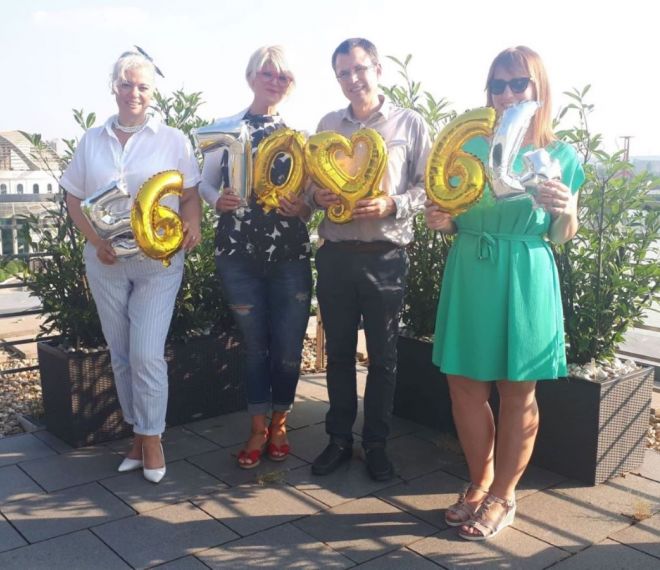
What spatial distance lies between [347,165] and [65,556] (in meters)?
1.96

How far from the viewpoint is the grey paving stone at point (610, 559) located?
2615 mm

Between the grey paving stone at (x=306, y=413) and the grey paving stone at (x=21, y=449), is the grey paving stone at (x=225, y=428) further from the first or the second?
the grey paving stone at (x=21, y=449)

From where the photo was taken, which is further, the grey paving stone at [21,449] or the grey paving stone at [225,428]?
the grey paving stone at [225,428]

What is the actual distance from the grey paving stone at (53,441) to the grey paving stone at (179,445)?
23cm

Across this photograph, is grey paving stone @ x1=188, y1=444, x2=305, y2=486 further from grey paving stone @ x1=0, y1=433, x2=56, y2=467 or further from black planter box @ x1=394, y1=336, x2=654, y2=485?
black planter box @ x1=394, y1=336, x2=654, y2=485

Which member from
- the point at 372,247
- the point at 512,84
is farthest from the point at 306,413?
the point at 512,84

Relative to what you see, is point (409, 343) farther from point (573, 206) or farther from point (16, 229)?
point (16, 229)

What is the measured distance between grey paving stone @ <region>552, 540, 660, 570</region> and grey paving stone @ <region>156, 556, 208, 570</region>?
52.2 inches

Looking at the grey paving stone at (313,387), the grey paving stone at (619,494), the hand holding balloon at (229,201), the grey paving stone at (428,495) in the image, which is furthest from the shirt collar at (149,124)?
the grey paving stone at (619,494)

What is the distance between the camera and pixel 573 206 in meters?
2.64

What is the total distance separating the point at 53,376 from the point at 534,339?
264cm

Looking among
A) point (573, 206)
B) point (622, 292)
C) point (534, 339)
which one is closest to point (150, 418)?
point (534, 339)

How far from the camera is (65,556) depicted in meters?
2.69

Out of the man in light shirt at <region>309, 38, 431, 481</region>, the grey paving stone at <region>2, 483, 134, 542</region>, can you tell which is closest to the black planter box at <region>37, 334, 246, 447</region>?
the grey paving stone at <region>2, 483, 134, 542</region>
